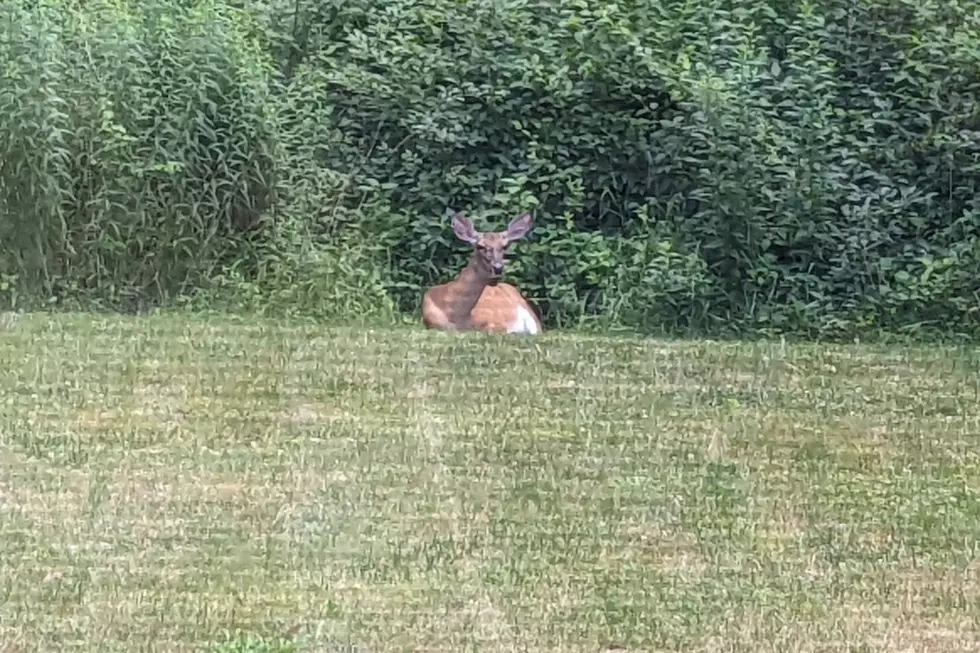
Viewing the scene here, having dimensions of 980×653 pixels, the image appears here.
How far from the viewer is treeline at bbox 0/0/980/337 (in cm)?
545

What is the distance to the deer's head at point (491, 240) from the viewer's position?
17.7 ft

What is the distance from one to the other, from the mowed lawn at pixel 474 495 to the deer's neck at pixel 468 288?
0.45m

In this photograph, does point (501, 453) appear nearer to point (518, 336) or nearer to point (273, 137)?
point (518, 336)

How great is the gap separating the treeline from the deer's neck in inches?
12.7

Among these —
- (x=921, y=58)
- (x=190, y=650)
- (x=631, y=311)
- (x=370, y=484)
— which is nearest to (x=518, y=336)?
(x=631, y=311)

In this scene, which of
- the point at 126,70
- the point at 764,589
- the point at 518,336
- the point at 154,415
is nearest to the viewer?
the point at 764,589

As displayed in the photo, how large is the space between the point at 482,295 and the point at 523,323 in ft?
0.59

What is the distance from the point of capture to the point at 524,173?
585 cm

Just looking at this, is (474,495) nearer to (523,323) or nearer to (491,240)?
(523,323)

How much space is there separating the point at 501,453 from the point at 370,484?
380 mm

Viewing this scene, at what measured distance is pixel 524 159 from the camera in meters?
5.91

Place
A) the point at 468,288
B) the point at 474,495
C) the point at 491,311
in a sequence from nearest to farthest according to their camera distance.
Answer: the point at 474,495 → the point at 491,311 → the point at 468,288

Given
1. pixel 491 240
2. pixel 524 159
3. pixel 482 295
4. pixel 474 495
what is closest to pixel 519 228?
pixel 491 240

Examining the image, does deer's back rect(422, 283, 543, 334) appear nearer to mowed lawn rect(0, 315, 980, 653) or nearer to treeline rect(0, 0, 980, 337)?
treeline rect(0, 0, 980, 337)
